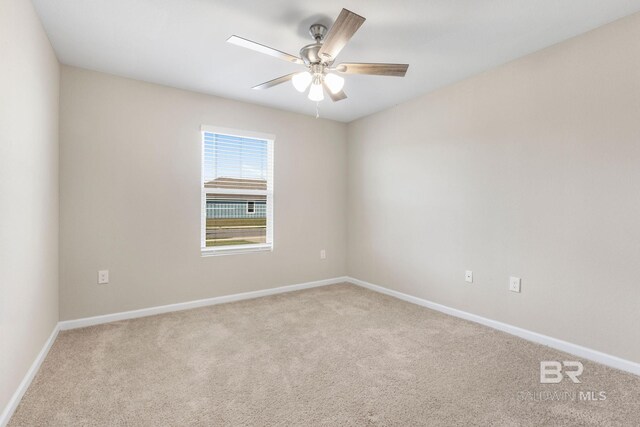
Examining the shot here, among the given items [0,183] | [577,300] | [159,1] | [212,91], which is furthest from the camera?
[212,91]

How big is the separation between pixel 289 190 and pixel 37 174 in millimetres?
→ 2427

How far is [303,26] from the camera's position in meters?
2.13

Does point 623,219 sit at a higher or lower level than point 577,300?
higher

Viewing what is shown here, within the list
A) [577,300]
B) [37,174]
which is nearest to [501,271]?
[577,300]

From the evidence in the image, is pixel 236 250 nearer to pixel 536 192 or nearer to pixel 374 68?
pixel 374 68

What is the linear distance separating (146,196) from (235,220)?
0.97 m

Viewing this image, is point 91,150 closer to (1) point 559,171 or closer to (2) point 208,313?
(2) point 208,313

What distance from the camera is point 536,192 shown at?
8.15ft

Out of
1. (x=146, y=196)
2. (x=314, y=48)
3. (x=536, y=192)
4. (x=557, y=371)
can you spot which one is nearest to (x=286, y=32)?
(x=314, y=48)

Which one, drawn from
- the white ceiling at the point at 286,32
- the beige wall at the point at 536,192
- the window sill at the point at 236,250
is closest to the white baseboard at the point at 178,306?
the window sill at the point at 236,250

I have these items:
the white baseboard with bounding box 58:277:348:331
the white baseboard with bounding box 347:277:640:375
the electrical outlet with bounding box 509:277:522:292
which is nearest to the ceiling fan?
the electrical outlet with bounding box 509:277:522:292

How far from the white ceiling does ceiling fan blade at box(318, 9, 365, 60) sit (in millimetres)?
278

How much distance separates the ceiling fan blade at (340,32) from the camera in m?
1.58

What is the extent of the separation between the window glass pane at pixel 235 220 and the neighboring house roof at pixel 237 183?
10 centimetres
